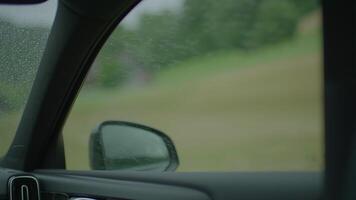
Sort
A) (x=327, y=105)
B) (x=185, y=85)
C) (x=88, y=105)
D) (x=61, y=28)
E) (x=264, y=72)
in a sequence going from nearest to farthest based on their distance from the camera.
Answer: (x=327, y=105)
(x=264, y=72)
(x=185, y=85)
(x=61, y=28)
(x=88, y=105)

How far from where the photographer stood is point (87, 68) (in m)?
3.14

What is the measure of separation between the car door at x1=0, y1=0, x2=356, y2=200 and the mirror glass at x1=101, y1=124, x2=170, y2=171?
0.15 ft

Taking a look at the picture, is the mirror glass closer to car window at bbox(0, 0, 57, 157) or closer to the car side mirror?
the car side mirror

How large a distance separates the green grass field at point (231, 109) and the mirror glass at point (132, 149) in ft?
0.22

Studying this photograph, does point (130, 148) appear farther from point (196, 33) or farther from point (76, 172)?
point (196, 33)

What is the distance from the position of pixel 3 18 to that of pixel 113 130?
2.58 ft

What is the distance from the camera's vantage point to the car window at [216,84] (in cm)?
237

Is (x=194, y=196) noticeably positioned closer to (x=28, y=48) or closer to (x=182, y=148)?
(x=182, y=148)

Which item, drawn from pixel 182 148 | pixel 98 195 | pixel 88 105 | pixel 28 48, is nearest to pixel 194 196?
pixel 182 148

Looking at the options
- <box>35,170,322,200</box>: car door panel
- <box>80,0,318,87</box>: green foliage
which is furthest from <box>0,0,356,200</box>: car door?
<box>80,0,318,87</box>: green foliage

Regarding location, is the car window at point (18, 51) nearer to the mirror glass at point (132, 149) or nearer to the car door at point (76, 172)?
the car door at point (76, 172)

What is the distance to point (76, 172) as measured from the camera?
3.33 metres

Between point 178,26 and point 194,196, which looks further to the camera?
point 194,196

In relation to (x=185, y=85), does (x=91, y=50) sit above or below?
above
